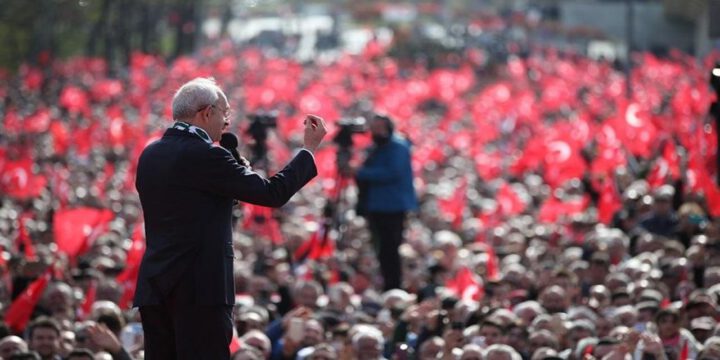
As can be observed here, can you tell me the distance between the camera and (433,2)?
114 meters

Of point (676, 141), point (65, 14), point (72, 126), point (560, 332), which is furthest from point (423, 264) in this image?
point (65, 14)

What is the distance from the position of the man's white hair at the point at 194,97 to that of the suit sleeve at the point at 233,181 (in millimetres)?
178

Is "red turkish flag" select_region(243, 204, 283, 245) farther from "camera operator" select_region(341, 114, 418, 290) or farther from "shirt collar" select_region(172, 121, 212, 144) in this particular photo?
"shirt collar" select_region(172, 121, 212, 144)

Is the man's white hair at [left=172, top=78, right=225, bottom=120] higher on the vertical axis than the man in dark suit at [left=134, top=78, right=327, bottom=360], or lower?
higher

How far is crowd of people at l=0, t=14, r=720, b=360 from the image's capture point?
1226 cm

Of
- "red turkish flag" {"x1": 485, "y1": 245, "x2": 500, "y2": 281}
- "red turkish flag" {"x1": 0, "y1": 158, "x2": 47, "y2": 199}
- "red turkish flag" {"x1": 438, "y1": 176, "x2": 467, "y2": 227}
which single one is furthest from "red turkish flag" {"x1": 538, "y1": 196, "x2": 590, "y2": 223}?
"red turkish flag" {"x1": 0, "y1": 158, "x2": 47, "y2": 199}

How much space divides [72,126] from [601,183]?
47.3 ft

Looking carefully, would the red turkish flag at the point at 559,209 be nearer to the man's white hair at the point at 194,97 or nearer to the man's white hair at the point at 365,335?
the man's white hair at the point at 365,335

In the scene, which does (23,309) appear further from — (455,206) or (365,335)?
(455,206)

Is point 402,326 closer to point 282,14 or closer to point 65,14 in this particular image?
point 65,14

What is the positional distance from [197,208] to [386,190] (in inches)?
316

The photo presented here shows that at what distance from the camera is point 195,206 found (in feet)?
25.3

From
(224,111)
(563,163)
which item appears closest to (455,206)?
(563,163)

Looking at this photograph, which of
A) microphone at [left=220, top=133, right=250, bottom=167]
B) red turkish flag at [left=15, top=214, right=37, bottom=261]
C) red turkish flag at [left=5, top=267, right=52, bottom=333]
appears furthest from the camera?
red turkish flag at [left=15, top=214, right=37, bottom=261]
